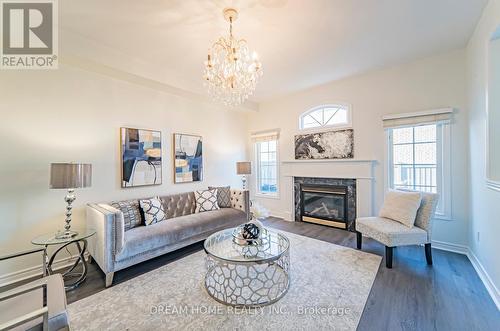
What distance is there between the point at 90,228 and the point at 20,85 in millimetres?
1914

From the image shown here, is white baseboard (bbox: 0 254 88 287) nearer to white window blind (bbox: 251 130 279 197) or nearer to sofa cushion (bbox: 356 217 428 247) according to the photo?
white window blind (bbox: 251 130 279 197)

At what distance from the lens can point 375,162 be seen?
12.1ft

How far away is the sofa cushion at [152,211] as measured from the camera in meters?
3.01

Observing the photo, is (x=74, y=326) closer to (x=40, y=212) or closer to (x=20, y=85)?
(x=40, y=212)

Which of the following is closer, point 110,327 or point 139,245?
point 110,327

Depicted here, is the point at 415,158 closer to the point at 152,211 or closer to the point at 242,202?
Answer: the point at 242,202

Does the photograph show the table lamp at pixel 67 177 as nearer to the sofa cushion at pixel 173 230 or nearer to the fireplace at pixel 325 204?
the sofa cushion at pixel 173 230

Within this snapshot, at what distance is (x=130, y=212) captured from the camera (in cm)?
291

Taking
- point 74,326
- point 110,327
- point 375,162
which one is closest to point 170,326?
point 110,327

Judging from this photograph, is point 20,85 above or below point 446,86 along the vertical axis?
below

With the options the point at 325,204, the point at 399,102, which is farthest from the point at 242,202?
the point at 399,102

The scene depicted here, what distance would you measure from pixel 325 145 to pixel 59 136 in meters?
4.39

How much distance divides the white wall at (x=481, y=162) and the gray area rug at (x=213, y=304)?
1.08 m

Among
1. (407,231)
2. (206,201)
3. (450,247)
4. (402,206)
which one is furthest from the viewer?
(206,201)
